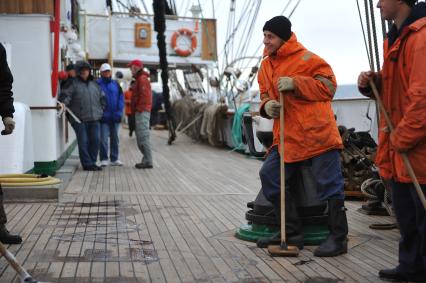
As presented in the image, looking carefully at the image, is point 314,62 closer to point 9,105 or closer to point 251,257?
point 251,257

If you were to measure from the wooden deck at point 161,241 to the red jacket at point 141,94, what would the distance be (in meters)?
1.94

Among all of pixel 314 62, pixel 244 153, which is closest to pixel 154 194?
pixel 314 62

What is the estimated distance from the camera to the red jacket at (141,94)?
10312 mm

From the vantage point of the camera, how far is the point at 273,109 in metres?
4.60

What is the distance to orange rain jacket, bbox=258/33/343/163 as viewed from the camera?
4.51 metres

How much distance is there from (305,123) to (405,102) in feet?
3.17

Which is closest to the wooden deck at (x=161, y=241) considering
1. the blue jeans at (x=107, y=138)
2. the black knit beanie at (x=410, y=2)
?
A: the black knit beanie at (x=410, y=2)

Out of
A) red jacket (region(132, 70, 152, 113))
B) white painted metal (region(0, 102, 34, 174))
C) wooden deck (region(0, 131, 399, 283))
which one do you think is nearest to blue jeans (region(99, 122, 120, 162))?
red jacket (region(132, 70, 152, 113))

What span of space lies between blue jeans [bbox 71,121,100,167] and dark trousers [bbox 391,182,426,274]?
6.83m

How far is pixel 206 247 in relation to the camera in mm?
4809

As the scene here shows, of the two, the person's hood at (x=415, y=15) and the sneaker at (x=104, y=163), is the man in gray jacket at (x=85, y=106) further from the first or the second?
the person's hood at (x=415, y=15)

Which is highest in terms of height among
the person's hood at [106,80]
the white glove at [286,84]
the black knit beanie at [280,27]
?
the black knit beanie at [280,27]

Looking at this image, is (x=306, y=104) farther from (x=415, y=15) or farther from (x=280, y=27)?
(x=415, y=15)

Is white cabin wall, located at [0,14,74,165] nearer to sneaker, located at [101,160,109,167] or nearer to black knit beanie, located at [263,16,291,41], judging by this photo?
sneaker, located at [101,160,109,167]
